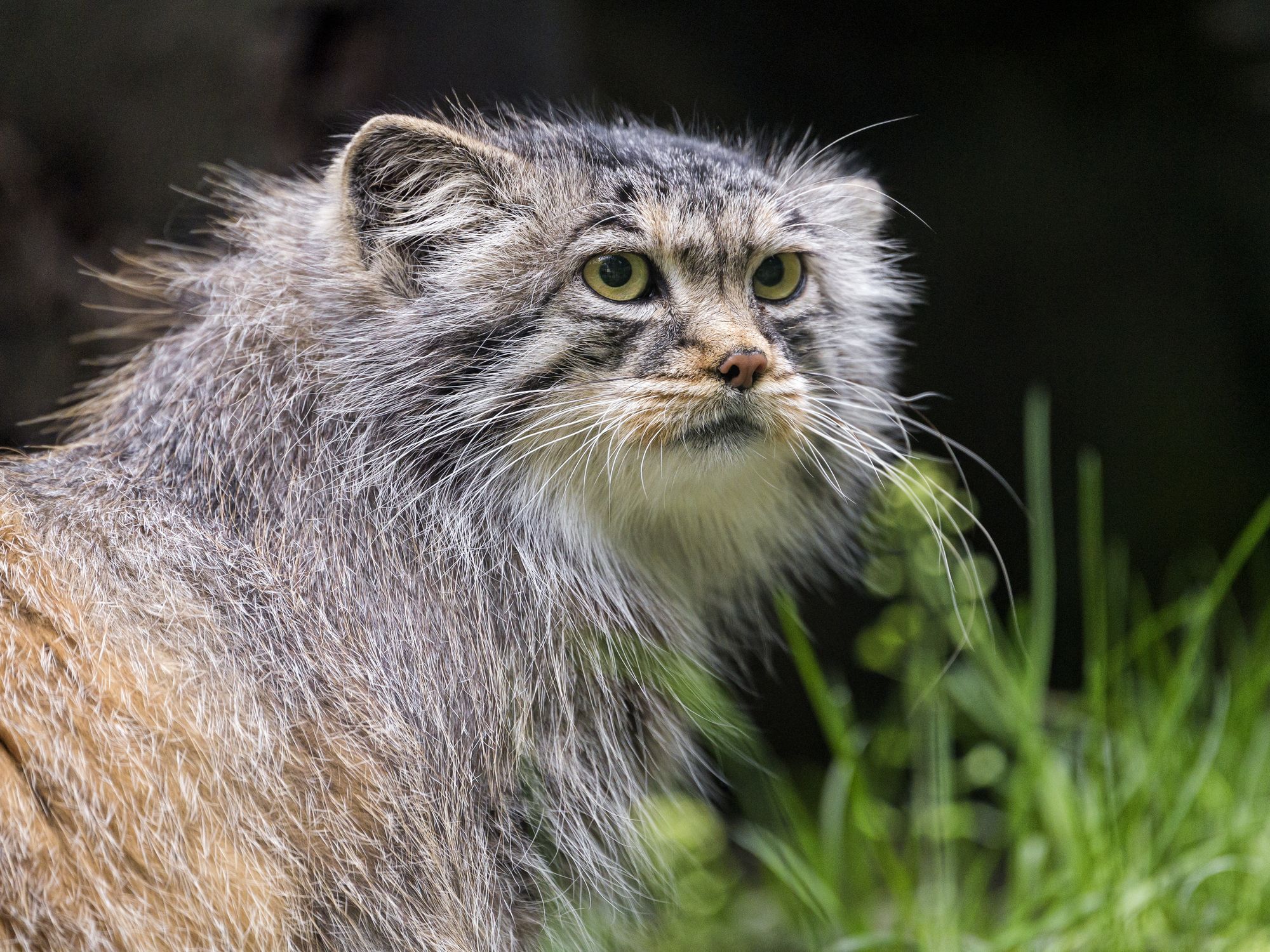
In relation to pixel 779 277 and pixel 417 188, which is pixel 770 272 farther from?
pixel 417 188

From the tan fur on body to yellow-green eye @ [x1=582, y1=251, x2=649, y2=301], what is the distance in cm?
3

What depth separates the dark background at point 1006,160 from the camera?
3.73 metres

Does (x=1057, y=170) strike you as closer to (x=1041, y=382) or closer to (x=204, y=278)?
(x=1041, y=382)

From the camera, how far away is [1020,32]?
4703 millimetres

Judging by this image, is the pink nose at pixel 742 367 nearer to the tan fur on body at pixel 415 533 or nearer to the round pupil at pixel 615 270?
the tan fur on body at pixel 415 533

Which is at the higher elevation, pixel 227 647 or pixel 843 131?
pixel 843 131

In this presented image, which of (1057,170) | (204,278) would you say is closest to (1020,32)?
(1057,170)

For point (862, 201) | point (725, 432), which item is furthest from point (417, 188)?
point (862, 201)

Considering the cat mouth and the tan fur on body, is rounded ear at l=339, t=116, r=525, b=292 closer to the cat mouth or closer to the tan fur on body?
the tan fur on body

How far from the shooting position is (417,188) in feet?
8.85

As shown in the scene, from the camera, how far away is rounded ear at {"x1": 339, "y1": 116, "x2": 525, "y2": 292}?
2.65 m

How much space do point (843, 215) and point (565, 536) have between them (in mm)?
1330

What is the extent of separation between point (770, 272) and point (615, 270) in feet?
1.60

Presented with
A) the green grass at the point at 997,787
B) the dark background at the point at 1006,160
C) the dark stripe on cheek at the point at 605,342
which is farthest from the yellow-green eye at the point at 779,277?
the dark background at the point at 1006,160
